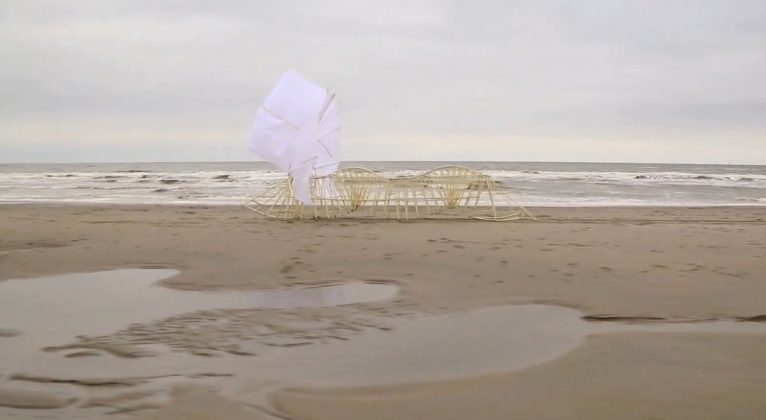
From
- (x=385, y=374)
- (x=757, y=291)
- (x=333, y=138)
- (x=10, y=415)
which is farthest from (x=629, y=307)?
(x=333, y=138)

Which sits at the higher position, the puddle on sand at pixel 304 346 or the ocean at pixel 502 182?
the ocean at pixel 502 182

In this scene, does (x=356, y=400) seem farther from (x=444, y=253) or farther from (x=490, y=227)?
(x=490, y=227)

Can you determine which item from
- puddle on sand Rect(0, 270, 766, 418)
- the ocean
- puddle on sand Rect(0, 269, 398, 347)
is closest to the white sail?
puddle on sand Rect(0, 269, 398, 347)

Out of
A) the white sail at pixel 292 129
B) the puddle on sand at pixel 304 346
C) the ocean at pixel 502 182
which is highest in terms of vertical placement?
the white sail at pixel 292 129

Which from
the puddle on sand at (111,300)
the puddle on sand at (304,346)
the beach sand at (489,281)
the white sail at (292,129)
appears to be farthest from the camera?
the white sail at (292,129)

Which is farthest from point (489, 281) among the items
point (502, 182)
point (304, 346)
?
point (502, 182)

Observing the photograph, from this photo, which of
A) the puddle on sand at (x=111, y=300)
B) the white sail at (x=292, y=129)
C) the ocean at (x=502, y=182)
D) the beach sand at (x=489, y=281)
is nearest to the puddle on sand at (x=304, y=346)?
the puddle on sand at (x=111, y=300)

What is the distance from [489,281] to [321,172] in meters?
6.58

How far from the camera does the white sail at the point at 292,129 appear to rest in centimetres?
1051

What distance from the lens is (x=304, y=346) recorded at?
11.4ft

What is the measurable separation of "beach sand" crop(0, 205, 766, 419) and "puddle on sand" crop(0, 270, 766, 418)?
0.12 metres

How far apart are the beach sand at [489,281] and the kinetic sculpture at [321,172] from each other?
0.84 meters

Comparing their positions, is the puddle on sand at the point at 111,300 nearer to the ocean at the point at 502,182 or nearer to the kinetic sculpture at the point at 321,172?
the kinetic sculpture at the point at 321,172

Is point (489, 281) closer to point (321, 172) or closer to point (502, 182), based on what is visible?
point (321, 172)
